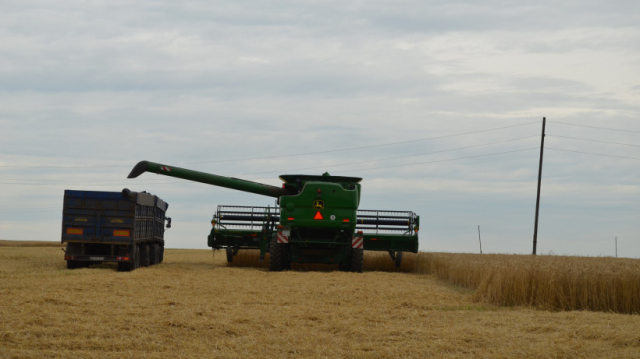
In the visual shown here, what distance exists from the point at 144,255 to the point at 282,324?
14.4 m

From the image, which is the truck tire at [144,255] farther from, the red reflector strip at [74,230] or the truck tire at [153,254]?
the red reflector strip at [74,230]

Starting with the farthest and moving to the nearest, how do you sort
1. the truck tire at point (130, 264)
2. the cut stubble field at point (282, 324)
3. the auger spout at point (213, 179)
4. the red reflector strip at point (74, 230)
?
the auger spout at point (213, 179) → the truck tire at point (130, 264) → the red reflector strip at point (74, 230) → the cut stubble field at point (282, 324)

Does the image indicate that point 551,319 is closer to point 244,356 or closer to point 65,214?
point 244,356

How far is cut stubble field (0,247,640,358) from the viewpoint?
27.8 ft

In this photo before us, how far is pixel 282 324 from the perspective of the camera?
10.2 m

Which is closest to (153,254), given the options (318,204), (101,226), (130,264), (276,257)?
(130,264)

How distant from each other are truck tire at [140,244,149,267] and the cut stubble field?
7524 millimetres

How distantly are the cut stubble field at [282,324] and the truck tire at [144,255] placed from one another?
752 centimetres

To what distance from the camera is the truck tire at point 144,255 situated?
76.0 feet

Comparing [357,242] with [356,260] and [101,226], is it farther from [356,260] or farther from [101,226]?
[101,226]

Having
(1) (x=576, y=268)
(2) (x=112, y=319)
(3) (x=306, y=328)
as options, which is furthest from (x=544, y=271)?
(2) (x=112, y=319)

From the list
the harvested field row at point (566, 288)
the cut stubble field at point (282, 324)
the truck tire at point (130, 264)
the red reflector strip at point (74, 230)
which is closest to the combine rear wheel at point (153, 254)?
the truck tire at point (130, 264)

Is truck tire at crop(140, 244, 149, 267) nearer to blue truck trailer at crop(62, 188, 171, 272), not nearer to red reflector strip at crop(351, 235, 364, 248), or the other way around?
blue truck trailer at crop(62, 188, 171, 272)

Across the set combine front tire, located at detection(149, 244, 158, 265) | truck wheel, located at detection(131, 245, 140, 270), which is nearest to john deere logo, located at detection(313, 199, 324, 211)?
truck wheel, located at detection(131, 245, 140, 270)
